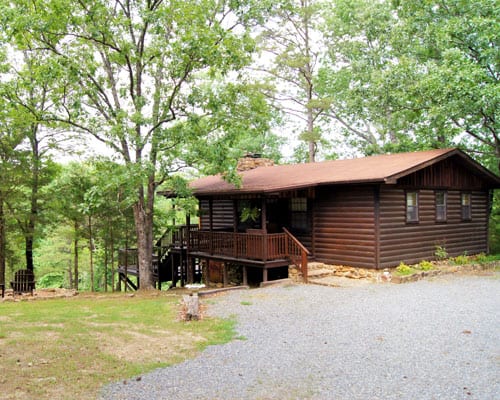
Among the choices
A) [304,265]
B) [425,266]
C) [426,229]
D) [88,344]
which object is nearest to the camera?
[88,344]

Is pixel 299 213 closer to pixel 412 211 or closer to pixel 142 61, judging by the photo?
pixel 412 211

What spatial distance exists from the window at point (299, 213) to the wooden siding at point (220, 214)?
12.6ft

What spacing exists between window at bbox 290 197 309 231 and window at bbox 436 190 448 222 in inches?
187

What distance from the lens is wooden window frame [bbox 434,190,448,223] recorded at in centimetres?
1686

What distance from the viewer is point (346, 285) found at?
44.1 ft

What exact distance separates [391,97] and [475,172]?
18.1 feet

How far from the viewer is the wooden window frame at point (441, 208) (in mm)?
16859

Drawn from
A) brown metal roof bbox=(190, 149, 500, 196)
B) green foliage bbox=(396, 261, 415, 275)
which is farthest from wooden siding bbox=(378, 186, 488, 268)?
brown metal roof bbox=(190, 149, 500, 196)

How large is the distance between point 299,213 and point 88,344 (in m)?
10.6

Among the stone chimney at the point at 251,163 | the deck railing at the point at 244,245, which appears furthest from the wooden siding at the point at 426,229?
the stone chimney at the point at 251,163

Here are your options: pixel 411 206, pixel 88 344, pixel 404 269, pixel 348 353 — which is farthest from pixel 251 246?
pixel 348 353

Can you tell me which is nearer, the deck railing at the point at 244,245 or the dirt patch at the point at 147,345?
the dirt patch at the point at 147,345

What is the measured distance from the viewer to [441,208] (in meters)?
17.1

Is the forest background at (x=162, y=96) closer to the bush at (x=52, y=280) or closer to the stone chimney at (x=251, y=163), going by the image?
the stone chimney at (x=251, y=163)
